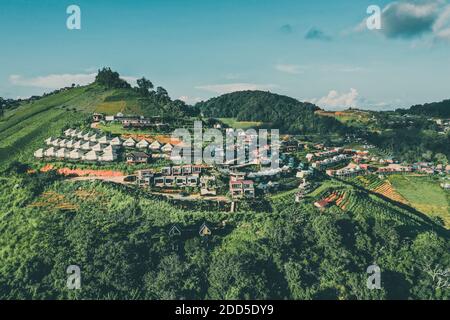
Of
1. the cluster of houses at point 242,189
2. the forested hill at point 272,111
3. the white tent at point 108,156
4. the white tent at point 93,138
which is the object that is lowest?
the cluster of houses at point 242,189

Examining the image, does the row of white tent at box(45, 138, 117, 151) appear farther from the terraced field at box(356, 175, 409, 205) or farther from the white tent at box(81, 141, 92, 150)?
the terraced field at box(356, 175, 409, 205)

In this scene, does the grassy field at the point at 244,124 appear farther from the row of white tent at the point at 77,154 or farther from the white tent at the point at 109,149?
the row of white tent at the point at 77,154

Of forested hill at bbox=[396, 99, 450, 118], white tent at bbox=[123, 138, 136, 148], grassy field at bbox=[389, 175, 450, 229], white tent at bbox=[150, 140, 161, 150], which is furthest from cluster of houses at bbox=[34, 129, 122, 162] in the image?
forested hill at bbox=[396, 99, 450, 118]

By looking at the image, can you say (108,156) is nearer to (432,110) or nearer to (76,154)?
(76,154)

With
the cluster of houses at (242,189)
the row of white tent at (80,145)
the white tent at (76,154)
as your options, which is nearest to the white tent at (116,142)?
the row of white tent at (80,145)

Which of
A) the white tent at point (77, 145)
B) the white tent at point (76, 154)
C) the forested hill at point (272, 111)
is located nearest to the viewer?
the white tent at point (76, 154)

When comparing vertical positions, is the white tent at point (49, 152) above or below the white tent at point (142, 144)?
below

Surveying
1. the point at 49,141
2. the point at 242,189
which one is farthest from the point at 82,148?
the point at 242,189

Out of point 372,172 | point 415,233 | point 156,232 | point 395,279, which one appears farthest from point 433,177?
point 156,232
